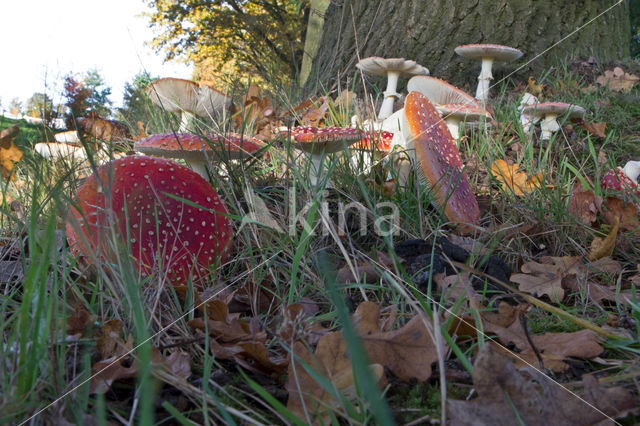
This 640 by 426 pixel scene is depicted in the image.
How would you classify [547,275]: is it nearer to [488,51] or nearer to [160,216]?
[160,216]

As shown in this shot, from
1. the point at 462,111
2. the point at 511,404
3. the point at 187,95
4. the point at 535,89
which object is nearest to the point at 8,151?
the point at 187,95

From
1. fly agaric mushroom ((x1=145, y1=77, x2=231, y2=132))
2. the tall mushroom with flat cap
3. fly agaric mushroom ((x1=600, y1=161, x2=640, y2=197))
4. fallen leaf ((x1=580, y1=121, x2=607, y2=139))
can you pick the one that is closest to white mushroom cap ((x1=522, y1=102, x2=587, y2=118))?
fallen leaf ((x1=580, y1=121, x2=607, y2=139))

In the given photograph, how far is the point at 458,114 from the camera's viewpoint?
2930 millimetres

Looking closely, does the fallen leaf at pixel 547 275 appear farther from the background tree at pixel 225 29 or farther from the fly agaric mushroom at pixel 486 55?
the background tree at pixel 225 29

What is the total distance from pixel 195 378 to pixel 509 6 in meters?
4.16

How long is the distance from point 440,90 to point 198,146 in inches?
74.2

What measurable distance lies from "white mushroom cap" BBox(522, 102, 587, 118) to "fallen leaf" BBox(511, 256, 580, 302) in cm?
152

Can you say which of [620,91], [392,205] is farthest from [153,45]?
[392,205]

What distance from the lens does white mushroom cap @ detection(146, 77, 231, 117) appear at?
333cm

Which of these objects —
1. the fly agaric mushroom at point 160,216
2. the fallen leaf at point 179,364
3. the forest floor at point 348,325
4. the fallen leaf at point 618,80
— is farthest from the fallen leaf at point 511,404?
the fallen leaf at point 618,80

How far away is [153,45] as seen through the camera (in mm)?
13469

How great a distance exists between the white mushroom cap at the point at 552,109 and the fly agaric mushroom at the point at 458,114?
0.34 m

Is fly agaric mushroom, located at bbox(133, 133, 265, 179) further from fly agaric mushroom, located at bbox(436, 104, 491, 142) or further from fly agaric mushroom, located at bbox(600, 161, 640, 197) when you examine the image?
fly agaric mushroom, located at bbox(600, 161, 640, 197)

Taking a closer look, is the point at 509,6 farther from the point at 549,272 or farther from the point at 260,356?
the point at 260,356
